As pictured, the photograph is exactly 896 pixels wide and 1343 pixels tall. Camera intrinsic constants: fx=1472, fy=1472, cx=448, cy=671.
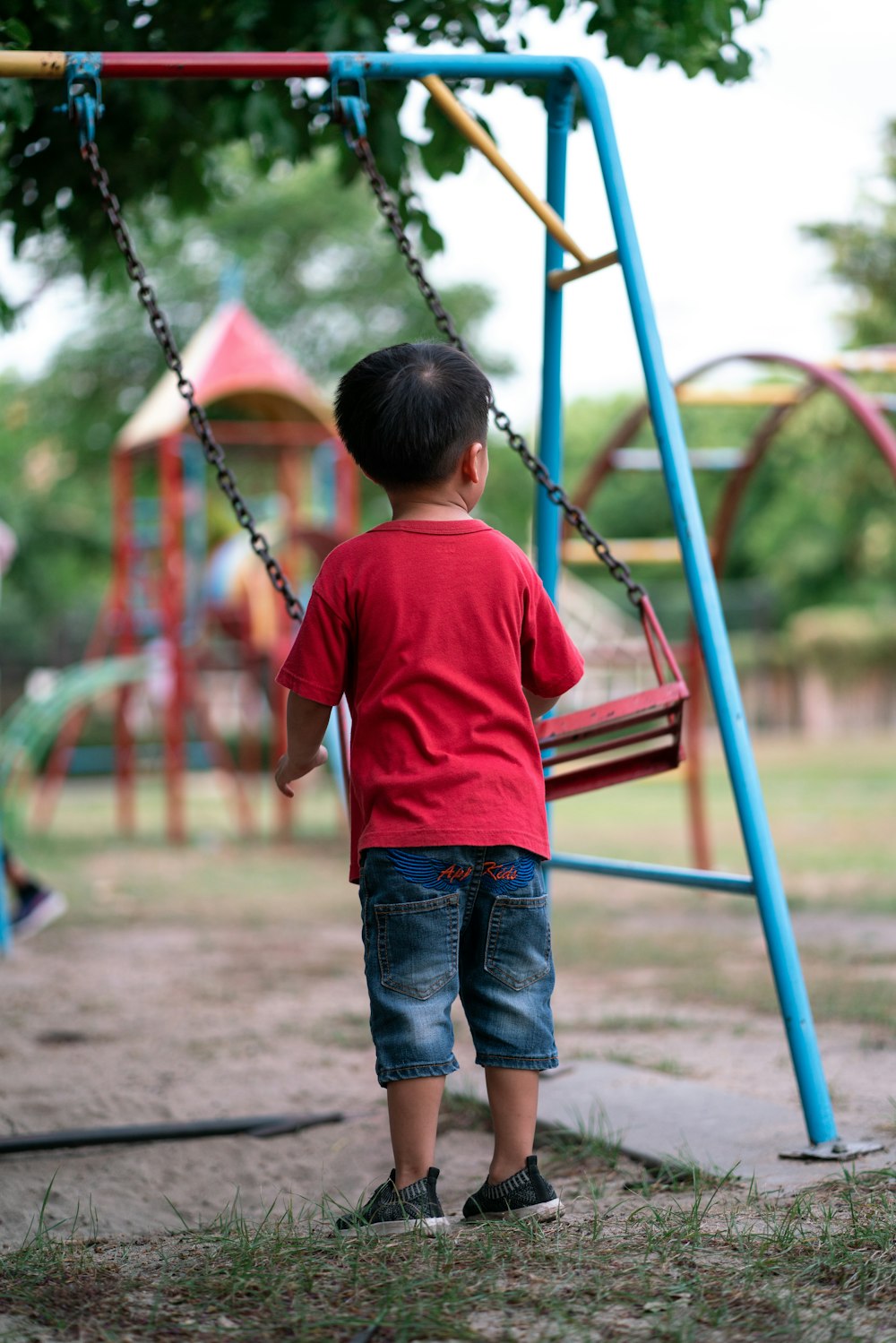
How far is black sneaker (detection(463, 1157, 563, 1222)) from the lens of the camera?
7.67 ft

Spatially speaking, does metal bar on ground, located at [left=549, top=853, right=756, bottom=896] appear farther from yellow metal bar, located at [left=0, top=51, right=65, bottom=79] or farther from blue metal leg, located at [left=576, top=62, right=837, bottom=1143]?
yellow metal bar, located at [left=0, top=51, right=65, bottom=79]

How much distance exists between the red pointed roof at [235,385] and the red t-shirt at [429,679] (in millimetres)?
9807

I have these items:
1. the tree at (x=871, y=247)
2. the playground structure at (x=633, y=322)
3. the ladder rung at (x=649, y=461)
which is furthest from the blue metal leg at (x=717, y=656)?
the tree at (x=871, y=247)

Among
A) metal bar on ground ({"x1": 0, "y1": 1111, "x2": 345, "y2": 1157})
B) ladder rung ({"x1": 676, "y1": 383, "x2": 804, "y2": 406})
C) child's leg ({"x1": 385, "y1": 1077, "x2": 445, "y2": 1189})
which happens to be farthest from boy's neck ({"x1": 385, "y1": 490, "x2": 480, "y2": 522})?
ladder rung ({"x1": 676, "y1": 383, "x2": 804, "y2": 406})

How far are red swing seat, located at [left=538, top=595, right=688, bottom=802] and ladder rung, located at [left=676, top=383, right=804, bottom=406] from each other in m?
4.05

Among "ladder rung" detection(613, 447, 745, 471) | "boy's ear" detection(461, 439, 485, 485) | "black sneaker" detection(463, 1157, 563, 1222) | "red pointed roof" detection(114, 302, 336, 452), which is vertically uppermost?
"red pointed roof" detection(114, 302, 336, 452)

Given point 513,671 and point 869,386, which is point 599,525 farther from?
point 513,671

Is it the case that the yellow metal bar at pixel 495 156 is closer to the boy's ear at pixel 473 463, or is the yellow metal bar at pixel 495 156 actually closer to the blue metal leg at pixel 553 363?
the blue metal leg at pixel 553 363

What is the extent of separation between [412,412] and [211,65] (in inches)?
43.1

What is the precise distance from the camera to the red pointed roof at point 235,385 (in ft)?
40.0

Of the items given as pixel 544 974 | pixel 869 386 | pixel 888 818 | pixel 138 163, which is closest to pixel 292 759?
pixel 544 974

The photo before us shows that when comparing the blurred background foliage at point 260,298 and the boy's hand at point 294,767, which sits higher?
the blurred background foliage at point 260,298

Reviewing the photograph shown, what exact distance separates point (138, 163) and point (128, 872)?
5.61 m

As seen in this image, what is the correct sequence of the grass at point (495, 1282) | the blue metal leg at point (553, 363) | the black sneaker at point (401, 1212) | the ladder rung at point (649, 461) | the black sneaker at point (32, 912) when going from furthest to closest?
the ladder rung at point (649, 461) < the black sneaker at point (32, 912) < the blue metal leg at point (553, 363) < the black sneaker at point (401, 1212) < the grass at point (495, 1282)
